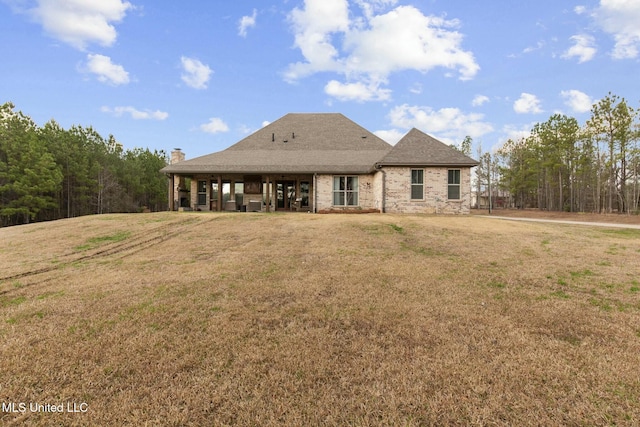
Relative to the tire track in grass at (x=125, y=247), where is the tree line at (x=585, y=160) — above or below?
above

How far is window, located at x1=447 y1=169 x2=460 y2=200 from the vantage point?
15953mm

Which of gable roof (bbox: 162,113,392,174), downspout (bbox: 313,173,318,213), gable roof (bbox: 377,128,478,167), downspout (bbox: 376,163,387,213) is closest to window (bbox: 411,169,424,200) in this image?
gable roof (bbox: 377,128,478,167)

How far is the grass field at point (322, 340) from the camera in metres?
2.21

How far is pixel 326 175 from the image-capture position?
57.6ft

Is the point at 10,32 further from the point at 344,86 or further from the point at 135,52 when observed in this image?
the point at 344,86

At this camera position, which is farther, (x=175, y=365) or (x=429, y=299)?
(x=429, y=299)

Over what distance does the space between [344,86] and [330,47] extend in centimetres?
1156

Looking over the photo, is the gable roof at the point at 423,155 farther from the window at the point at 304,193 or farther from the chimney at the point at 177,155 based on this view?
the chimney at the point at 177,155

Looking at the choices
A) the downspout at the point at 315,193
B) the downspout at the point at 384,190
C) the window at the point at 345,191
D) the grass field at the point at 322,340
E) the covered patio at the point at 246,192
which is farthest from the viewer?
the covered patio at the point at 246,192

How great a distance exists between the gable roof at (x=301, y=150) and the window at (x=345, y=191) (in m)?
0.71

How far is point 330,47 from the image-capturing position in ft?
67.4

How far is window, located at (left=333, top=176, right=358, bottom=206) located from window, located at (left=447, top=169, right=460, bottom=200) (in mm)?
5423

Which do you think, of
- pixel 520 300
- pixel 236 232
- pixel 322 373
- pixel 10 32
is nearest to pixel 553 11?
pixel 520 300

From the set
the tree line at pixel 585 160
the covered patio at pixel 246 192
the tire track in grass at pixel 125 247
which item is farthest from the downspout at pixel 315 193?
the tree line at pixel 585 160
